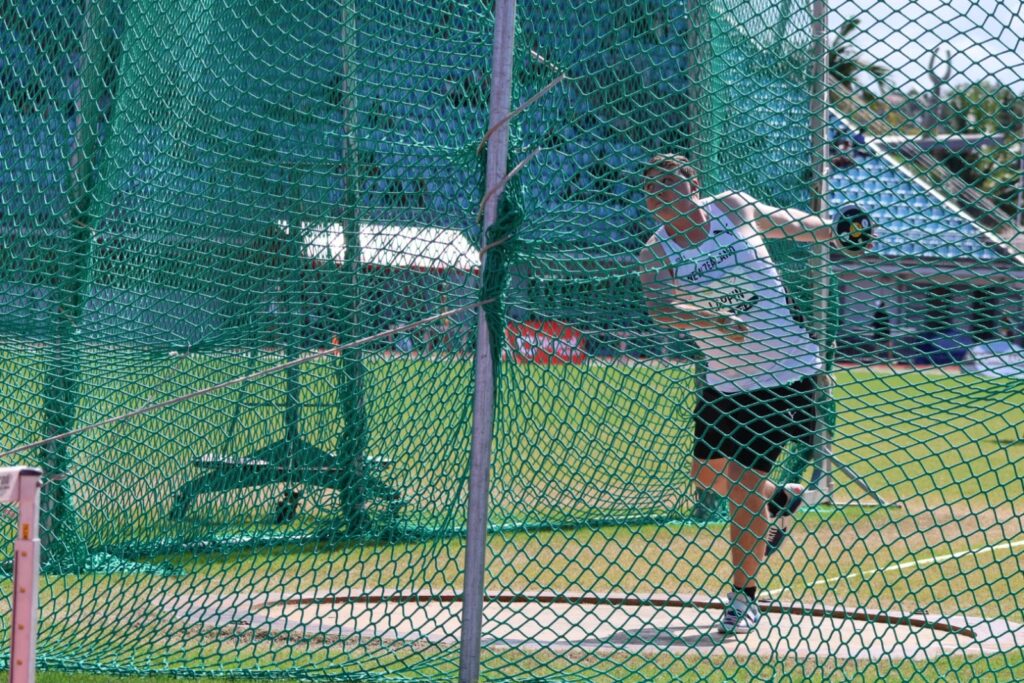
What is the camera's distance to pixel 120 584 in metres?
5.48

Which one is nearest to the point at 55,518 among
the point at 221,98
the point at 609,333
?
the point at 221,98

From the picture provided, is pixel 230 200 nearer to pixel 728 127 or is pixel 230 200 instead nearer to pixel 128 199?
pixel 128 199

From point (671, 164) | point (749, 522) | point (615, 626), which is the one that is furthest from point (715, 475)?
point (671, 164)

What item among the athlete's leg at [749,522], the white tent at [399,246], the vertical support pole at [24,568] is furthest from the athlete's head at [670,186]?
the vertical support pole at [24,568]

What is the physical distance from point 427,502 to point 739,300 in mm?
1414

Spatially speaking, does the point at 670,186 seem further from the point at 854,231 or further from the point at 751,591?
the point at 751,591

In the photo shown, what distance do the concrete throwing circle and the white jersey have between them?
89cm

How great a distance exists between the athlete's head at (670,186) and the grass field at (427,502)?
0.80 metres

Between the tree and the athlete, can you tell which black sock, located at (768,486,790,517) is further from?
the tree

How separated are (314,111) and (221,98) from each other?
0.40 metres

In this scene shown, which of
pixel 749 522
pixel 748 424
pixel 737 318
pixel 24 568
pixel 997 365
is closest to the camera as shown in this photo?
pixel 24 568

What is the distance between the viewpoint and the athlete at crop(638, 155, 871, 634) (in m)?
4.31

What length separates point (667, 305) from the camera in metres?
4.44

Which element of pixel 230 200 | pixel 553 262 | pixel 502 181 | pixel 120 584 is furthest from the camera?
pixel 120 584
